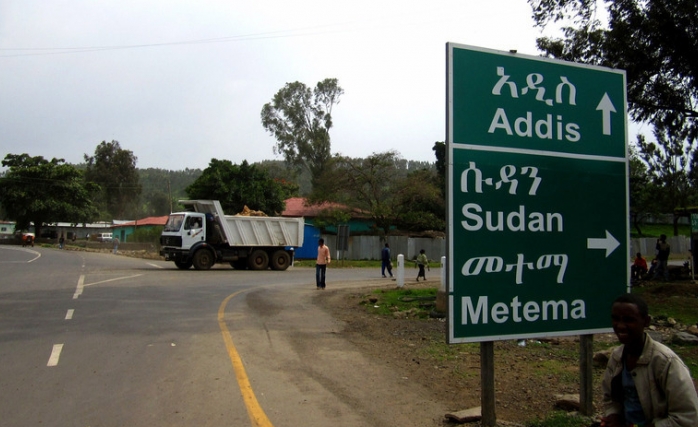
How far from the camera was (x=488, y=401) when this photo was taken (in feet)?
17.3

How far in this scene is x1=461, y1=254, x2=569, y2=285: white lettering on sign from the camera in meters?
5.11

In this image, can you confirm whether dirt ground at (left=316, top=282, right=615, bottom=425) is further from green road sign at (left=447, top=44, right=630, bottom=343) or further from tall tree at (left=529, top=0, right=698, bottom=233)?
tall tree at (left=529, top=0, right=698, bottom=233)

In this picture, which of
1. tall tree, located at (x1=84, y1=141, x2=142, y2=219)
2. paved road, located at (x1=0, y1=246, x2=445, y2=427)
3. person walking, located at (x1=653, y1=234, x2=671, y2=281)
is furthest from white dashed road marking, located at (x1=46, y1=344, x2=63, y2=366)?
tall tree, located at (x1=84, y1=141, x2=142, y2=219)

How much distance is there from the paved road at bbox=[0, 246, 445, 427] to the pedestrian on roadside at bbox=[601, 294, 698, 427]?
2.71 metres

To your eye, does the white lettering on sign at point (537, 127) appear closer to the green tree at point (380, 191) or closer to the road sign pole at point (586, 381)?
the road sign pole at point (586, 381)

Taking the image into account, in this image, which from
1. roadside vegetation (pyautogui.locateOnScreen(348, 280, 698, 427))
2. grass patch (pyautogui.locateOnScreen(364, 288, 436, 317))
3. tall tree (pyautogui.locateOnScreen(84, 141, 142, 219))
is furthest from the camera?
tall tree (pyautogui.locateOnScreen(84, 141, 142, 219))

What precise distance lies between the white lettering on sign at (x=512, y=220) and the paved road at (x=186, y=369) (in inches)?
79.8

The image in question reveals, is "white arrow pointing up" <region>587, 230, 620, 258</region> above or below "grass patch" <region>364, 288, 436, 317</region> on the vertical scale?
above

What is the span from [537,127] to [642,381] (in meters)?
2.90

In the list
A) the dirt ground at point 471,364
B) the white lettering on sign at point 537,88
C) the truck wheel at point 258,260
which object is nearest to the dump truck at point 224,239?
the truck wheel at point 258,260

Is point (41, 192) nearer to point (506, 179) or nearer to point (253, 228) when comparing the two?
point (253, 228)

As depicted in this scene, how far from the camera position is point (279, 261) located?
3183cm

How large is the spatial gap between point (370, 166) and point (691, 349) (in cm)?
3835

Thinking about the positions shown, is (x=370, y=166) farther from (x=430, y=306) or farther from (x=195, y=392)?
(x=195, y=392)
